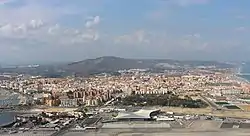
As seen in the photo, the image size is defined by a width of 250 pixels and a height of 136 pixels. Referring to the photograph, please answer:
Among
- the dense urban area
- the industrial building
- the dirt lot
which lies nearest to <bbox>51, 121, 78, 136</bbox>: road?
the dense urban area

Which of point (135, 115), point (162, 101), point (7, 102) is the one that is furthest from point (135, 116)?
point (7, 102)

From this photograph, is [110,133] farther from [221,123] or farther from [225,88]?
[225,88]

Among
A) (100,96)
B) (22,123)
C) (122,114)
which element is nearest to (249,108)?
(122,114)

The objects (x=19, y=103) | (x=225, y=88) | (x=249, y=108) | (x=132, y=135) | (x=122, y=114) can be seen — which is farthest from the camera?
(x=225, y=88)

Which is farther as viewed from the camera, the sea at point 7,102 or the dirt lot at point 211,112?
the dirt lot at point 211,112

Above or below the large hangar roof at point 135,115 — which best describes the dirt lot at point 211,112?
below

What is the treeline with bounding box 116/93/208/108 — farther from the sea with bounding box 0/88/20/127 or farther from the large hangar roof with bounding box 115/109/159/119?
the sea with bounding box 0/88/20/127

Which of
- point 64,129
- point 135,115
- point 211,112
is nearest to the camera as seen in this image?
point 64,129

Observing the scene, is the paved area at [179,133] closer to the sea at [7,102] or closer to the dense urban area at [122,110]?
the dense urban area at [122,110]


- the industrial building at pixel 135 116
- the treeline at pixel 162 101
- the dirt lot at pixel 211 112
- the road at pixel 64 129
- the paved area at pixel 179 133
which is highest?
the treeline at pixel 162 101

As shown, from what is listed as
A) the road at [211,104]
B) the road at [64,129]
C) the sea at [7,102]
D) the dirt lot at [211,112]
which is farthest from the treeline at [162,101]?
the road at [64,129]

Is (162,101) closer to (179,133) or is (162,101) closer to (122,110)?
(122,110)
